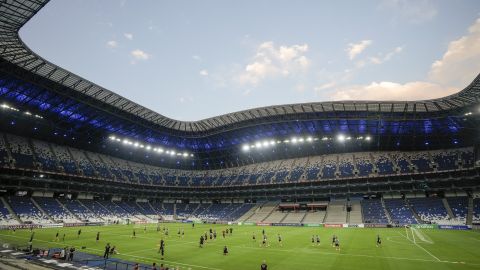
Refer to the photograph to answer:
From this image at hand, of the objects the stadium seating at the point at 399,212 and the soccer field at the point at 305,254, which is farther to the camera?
the stadium seating at the point at 399,212

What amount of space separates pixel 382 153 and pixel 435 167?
48.5 feet

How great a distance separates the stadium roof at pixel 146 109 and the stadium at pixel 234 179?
0.89ft

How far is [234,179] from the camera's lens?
99.9m

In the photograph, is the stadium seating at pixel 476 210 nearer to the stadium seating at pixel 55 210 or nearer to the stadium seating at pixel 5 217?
the stadium seating at pixel 55 210

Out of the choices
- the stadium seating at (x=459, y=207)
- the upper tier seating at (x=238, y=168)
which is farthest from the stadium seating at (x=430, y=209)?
the upper tier seating at (x=238, y=168)

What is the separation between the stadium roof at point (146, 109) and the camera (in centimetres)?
3769

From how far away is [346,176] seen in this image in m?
78.9

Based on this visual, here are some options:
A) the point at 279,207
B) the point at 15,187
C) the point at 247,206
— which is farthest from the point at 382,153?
the point at 15,187

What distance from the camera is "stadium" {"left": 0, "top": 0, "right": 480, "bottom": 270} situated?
35.2 metres

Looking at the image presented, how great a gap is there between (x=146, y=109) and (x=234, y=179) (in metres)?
41.3

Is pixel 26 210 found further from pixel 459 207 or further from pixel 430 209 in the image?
pixel 459 207

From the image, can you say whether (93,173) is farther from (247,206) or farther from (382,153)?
(382,153)

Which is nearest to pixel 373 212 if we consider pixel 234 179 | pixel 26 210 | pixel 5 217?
pixel 234 179

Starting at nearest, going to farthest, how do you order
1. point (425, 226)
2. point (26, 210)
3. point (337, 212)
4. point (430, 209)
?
point (425, 226), point (26, 210), point (430, 209), point (337, 212)
